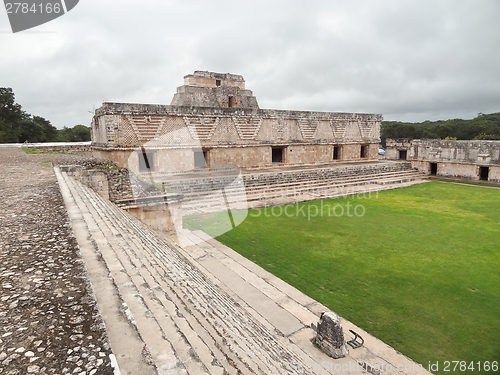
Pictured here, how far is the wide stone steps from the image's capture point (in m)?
1.85

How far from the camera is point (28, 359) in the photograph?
5.32 ft

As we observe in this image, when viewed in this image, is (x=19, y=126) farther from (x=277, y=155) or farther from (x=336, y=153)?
(x=336, y=153)

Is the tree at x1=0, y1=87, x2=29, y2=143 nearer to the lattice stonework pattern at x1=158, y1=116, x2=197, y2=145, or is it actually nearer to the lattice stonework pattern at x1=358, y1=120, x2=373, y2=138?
the lattice stonework pattern at x1=158, y1=116, x2=197, y2=145

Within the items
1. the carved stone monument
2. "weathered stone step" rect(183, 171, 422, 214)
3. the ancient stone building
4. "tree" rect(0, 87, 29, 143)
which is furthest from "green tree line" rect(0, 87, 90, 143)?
the carved stone monument

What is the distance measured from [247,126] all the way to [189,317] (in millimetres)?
14502

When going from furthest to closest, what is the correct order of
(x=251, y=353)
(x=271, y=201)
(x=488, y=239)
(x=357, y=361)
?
(x=271, y=201)
(x=488, y=239)
(x=357, y=361)
(x=251, y=353)

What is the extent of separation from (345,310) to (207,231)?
4866 millimetres

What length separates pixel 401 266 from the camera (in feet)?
21.0

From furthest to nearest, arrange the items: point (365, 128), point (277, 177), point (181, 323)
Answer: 1. point (365, 128)
2. point (277, 177)
3. point (181, 323)

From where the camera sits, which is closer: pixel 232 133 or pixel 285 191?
pixel 285 191

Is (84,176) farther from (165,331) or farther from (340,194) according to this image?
(340,194)

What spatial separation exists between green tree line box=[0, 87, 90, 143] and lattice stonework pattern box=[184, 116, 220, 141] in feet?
67.7

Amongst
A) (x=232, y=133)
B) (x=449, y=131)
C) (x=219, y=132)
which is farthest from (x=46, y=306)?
(x=449, y=131)

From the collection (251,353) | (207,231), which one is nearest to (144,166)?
(207,231)
